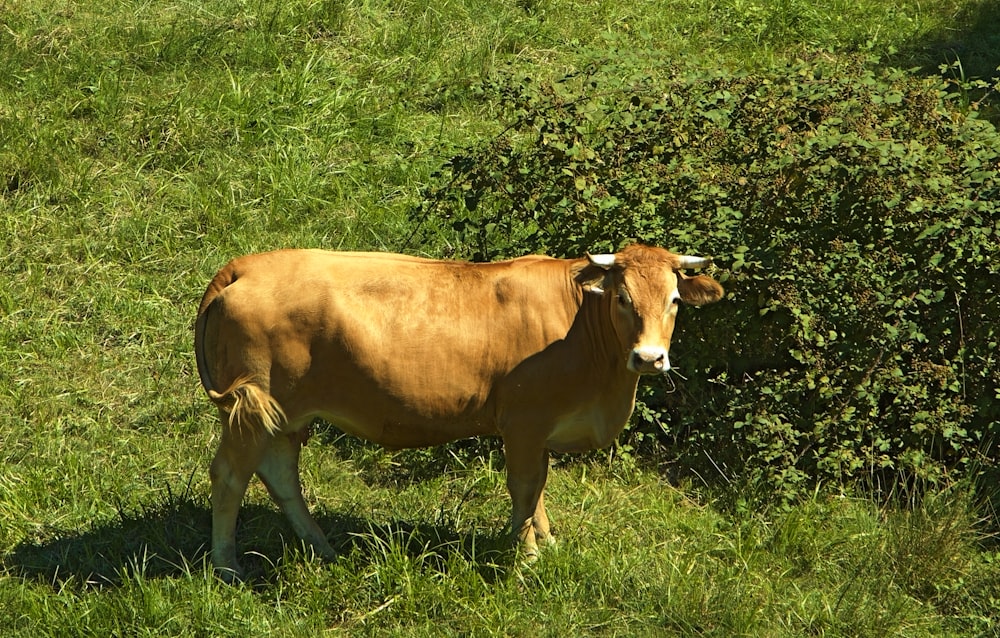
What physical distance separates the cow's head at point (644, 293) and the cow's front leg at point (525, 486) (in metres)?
0.72

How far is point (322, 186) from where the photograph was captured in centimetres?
999

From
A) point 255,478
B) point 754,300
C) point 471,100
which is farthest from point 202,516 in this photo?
point 471,100

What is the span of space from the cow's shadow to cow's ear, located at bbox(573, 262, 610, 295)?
136 centimetres

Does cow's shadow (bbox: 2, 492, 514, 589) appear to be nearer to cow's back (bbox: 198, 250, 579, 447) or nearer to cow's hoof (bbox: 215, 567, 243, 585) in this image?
cow's hoof (bbox: 215, 567, 243, 585)

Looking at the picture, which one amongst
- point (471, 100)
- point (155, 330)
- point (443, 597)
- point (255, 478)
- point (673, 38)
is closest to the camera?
point (443, 597)

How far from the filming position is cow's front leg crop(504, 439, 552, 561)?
21.7ft

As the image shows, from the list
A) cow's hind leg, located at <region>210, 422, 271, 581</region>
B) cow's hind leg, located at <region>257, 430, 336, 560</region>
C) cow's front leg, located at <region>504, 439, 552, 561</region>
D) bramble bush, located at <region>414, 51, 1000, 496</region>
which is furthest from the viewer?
bramble bush, located at <region>414, 51, 1000, 496</region>

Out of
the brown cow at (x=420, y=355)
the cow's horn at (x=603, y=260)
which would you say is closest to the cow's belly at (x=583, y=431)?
the brown cow at (x=420, y=355)

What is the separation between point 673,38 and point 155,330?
5.82m

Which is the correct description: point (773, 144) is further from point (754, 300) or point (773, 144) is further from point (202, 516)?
point (202, 516)

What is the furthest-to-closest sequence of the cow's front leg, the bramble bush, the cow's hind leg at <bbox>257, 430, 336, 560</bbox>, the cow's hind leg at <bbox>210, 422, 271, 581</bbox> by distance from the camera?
the bramble bush
the cow's hind leg at <bbox>257, 430, 336, 560</bbox>
the cow's front leg
the cow's hind leg at <bbox>210, 422, 271, 581</bbox>

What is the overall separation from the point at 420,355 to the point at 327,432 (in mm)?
1617

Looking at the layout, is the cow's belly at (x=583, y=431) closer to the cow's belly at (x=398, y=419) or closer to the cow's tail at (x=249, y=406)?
the cow's belly at (x=398, y=419)

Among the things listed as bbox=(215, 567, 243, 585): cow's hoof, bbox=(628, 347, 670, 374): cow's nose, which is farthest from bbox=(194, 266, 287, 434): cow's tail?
bbox=(628, 347, 670, 374): cow's nose
